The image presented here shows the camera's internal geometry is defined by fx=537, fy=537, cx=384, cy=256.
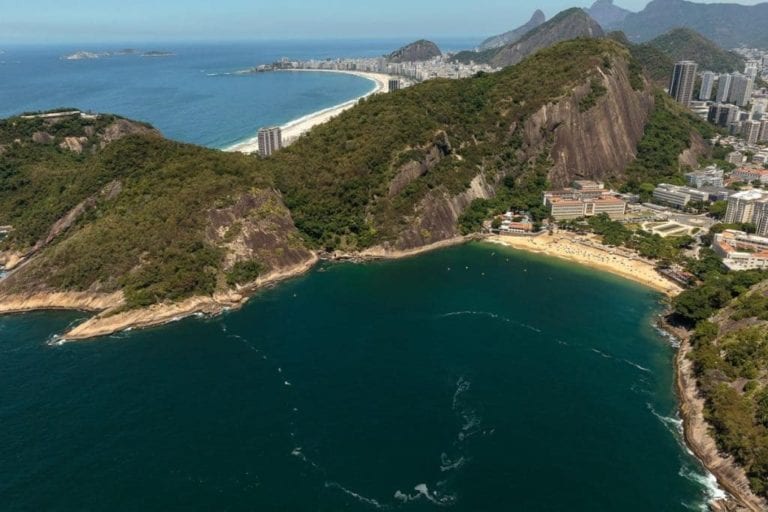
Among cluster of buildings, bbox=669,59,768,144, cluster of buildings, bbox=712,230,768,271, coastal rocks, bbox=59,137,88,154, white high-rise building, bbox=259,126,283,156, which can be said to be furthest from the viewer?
cluster of buildings, bbox=669,59,768,144

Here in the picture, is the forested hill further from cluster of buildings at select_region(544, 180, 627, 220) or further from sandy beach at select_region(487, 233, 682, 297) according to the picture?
sandy beach at select_region(487, 233, 682, 297)

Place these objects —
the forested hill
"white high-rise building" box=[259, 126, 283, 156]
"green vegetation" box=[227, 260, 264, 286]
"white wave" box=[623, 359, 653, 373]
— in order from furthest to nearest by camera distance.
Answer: "white high-rise building" box=[259, 126, 283, 156], the forested hill, "green vegetation" box=[227, 260, 264, 286], "white wave" box=[623, 359, 653, 373]

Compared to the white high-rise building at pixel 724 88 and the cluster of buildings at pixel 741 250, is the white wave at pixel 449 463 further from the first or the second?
the white high-rise building at pixel 724 88

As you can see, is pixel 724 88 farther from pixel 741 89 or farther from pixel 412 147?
pixel 412 147

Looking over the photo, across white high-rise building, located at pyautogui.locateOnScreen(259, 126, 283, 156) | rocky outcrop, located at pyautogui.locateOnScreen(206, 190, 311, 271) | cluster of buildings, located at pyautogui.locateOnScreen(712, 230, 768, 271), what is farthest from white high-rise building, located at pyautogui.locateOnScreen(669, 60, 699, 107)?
rocky outcrop, located at pyautogui.locateOnScreen(206, 190, 311, 271)

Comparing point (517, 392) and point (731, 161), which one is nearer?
point (517, 392)

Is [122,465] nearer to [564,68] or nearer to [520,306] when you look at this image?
[520,306]

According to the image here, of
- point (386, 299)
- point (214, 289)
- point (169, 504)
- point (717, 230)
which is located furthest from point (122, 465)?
point (717, 230)
